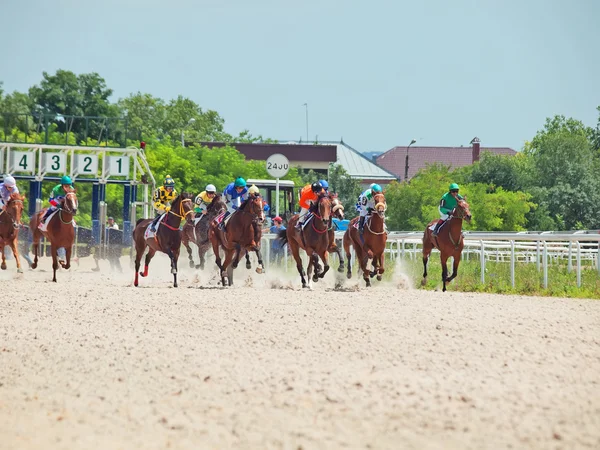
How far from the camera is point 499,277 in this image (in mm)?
20656

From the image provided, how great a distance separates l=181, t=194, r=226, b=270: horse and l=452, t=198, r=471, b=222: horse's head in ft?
16.0

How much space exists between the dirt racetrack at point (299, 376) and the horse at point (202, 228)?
724cm

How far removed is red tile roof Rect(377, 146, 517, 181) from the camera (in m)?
135

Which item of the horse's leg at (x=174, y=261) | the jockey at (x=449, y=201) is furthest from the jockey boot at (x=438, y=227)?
the horse's leg at (x=174, y=261)

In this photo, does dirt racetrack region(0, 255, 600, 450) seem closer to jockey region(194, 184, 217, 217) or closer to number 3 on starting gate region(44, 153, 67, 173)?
jockey region(194, 184, 217, 217)

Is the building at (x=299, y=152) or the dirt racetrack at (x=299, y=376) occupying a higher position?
the building at (x=299, y=152)

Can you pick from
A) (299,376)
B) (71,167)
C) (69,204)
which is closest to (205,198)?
(69,204)

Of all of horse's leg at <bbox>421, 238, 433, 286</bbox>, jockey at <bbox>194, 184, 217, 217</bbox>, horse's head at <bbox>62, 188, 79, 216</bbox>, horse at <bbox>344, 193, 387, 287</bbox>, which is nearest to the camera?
horse at <bbox>344, 193, 387, 287</bbox>

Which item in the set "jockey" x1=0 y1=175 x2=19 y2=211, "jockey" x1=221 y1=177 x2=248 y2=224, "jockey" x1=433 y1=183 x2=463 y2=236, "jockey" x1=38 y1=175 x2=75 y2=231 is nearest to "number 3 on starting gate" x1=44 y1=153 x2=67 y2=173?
"jockey" x1=0 y1=175 x2=19 y2=211

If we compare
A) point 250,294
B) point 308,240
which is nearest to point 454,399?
point 250,294

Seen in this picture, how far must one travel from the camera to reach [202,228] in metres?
23.9

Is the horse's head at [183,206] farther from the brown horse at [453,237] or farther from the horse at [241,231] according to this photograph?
the brown horse at [453,237]

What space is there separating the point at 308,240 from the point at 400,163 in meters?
117

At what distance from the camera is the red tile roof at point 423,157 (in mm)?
134875
